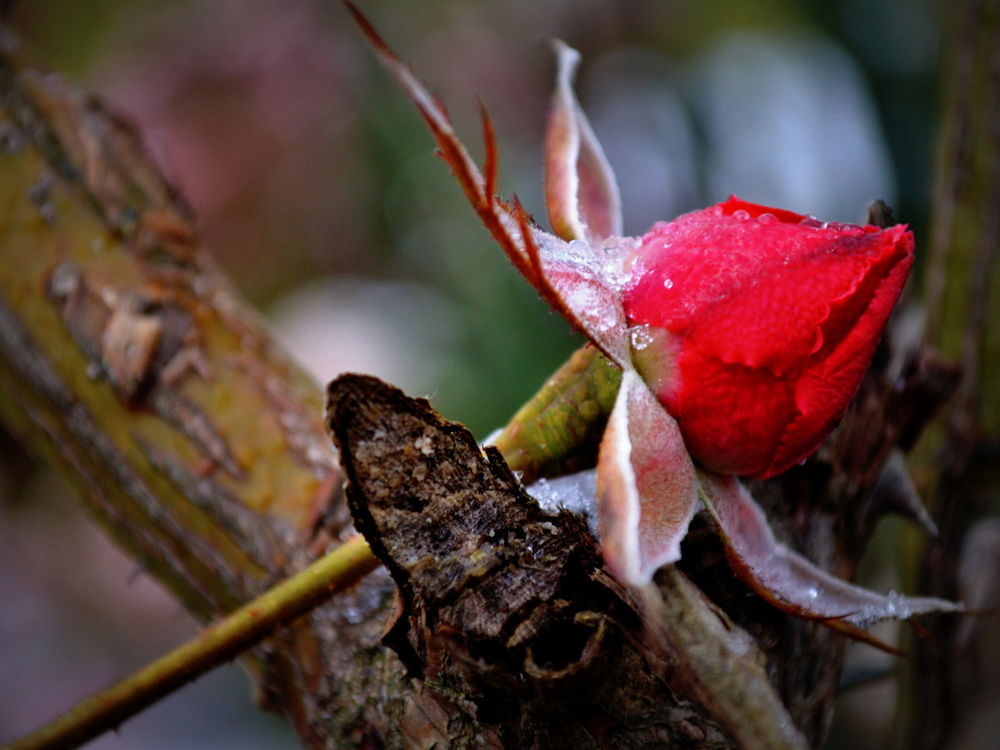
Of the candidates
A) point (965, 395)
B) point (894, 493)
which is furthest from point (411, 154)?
point (894, 493)

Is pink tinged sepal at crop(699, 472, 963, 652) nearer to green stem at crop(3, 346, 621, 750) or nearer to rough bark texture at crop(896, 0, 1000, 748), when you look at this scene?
green stem at crop(3, 346, 621, 750)

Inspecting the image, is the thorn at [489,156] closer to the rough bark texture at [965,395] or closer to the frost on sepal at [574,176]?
the frost on sepal at [574,176]

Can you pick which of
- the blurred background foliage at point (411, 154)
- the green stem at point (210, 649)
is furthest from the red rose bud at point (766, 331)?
the blurred background foliage at point (411, 154)

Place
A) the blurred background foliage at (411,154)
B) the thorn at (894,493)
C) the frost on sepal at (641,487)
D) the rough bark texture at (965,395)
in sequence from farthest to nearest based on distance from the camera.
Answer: the blurred background foliage at (411,154)
the rough bark texture at (965,395)
the thorn at (894,493)
the frost on sepal at (641,487)

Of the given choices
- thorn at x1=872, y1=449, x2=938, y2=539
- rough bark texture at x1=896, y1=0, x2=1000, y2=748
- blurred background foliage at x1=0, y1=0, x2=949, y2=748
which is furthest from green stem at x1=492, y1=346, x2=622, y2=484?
blurred background foliage at x1=0, y1=0, x2=949, y2=748

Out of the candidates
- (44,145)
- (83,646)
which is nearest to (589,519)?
(44,145)

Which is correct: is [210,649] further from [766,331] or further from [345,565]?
[766,331]
